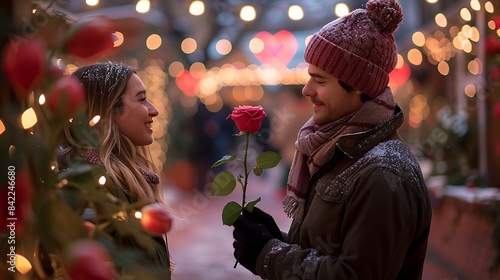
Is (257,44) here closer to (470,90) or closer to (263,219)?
(470,90)

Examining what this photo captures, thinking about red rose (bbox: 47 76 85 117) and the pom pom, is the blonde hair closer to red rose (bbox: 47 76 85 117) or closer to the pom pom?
the pom pom

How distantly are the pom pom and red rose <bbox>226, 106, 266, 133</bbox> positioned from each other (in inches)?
21.4

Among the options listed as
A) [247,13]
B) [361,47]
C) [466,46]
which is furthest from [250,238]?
[466,46]

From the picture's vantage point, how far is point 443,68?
493 inches

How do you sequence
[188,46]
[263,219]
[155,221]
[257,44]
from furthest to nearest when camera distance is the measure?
1. [257,44]
2. [188,46]
3. [263,219]
4. [155,221]

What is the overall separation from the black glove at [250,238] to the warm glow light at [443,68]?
1031 centimetres

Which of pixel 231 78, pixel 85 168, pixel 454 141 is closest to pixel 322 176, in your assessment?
pixel 85 168

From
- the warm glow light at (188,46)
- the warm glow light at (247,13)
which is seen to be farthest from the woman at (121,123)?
the warm glow light at (188,46)

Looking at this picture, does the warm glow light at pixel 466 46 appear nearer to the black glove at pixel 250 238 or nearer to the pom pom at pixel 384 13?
the pom pom at pixel 384 13

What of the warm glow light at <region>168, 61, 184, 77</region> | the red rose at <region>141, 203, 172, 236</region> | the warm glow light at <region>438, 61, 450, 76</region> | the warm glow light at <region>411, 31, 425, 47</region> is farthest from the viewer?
the warm glow light at <region>168, 61, 184, 77</region>

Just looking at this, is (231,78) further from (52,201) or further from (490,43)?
(52,201)

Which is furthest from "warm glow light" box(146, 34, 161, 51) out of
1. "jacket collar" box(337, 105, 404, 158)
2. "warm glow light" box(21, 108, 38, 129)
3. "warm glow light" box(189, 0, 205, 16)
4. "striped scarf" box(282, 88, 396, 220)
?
"warm glow light" box(21, 108, 38, 129)

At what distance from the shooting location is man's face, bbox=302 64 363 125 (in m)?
2.54

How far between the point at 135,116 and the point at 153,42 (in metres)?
10.3
